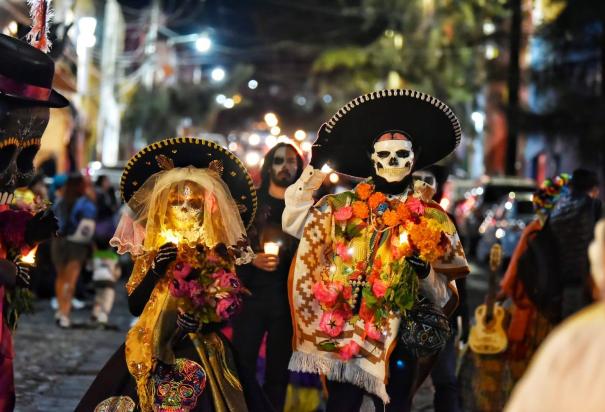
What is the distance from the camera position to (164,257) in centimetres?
629

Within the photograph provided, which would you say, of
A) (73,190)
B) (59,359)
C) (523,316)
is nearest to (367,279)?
(523,316)

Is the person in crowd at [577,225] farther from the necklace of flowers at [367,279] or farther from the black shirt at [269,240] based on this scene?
the necklace of flowers at [367,279]

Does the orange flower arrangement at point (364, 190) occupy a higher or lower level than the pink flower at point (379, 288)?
higher

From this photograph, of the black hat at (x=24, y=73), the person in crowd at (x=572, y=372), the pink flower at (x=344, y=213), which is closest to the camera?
the person in crowd at (x=572, y=372)

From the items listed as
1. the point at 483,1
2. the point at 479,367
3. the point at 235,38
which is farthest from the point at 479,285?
the point at 235,38

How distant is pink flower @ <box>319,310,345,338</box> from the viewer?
6.91 metres

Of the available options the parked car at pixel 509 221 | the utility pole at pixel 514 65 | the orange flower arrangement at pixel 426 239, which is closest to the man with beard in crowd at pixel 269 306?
the orange flower arrangement at pixel 426 239

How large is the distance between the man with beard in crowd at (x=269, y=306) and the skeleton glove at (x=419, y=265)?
161 cm

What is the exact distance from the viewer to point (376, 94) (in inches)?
284

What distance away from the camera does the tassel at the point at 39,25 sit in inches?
275

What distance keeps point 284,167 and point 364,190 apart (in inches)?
69.4

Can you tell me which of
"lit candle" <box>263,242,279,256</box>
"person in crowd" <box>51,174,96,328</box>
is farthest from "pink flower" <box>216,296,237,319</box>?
"person in crowd" <box>51,174,96,328</box>

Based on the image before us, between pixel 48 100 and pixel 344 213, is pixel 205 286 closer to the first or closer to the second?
pixel 344 213

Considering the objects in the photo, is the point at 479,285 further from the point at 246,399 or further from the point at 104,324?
the point at 246,399
